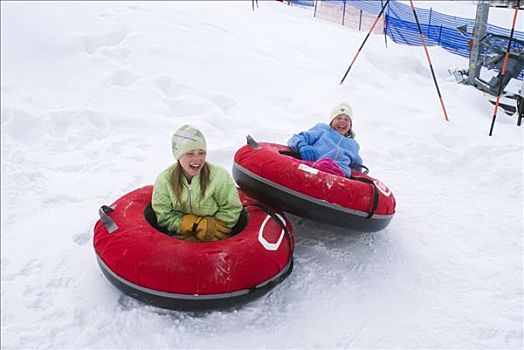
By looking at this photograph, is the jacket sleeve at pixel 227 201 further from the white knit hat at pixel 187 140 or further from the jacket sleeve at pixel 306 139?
the jacket sleeve at pixel 306 139

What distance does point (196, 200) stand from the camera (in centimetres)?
322

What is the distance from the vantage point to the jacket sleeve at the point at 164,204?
3.22 metres

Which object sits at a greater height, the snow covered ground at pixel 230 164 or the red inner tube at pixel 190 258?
the red inner tube at pixel 190 258

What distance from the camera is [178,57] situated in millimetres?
7418

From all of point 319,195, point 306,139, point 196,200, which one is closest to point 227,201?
point 196,200

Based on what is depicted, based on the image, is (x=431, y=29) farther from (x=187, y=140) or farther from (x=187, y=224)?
(x=187, y=224)

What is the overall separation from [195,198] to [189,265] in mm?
617

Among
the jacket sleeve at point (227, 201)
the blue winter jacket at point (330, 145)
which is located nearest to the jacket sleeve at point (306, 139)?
the blue winter jacket at point (330, 145)

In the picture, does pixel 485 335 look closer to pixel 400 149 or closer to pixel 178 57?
pixel 400 149

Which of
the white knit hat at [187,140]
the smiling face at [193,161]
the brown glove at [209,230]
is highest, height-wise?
the white knit hat at [187,140]

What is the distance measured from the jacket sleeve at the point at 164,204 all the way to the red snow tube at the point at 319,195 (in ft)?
2.20

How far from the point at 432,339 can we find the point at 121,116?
417 cm

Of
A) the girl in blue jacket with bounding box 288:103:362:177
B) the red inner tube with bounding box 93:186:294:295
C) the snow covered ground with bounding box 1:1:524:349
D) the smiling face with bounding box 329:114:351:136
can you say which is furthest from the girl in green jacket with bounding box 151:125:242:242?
the smiling face with bounding box 329:114:351:136

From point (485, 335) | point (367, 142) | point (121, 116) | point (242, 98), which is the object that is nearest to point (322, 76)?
point (242, 98)
